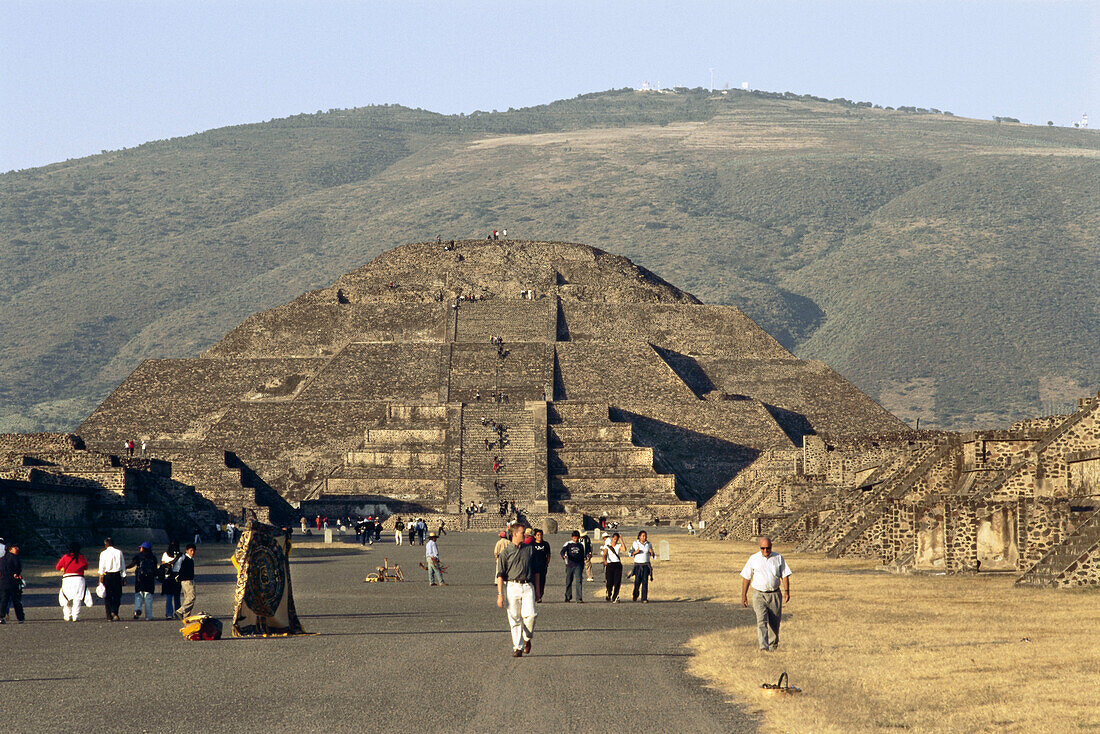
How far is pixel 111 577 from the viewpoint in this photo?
69.5 feet

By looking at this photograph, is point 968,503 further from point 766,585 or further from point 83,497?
point 83,497

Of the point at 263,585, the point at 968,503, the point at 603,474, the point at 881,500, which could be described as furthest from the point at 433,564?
the point at 603,474

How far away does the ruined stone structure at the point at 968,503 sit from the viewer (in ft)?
80.1

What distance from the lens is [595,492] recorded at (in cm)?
5553

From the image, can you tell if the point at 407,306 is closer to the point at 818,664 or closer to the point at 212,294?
the point at 818,664

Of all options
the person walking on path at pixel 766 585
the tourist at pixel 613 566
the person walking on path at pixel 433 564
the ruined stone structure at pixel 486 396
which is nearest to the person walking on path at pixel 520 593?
the person walking on path at pixel 766 585

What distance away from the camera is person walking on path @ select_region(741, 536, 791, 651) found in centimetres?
1612

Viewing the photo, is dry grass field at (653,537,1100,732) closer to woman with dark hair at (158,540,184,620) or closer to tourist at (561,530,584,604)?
tourist at (561,530,584,604)

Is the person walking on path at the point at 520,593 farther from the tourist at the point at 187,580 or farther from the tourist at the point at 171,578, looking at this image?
the tourist at the point at 171,578

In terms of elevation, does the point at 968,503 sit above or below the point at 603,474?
below

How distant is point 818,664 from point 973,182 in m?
177

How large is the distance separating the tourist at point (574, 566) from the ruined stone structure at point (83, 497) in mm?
16757

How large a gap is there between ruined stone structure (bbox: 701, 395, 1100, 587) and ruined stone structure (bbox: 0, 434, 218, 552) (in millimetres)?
17299

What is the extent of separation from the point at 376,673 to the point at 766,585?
412 centimetres
